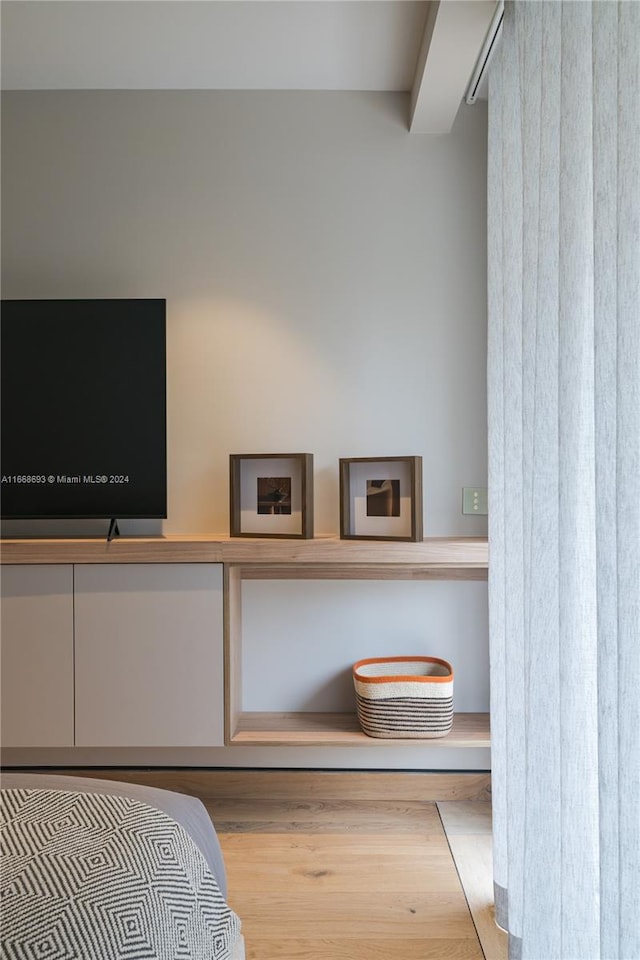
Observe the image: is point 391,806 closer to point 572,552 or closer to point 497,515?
point 497,515

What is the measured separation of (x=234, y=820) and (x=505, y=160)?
85.1 inches

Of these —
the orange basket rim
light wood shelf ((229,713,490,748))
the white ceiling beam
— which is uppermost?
the white ceiling beam

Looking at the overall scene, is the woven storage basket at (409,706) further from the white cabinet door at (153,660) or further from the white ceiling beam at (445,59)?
the white ceiling beam at (445,59)

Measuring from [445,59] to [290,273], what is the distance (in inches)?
33.9

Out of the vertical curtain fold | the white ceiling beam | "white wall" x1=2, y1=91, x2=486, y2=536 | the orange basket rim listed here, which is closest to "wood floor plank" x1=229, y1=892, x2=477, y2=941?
the vertical curtain fold

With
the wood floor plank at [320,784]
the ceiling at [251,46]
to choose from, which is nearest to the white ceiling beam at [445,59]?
the ceiling at [251,46]

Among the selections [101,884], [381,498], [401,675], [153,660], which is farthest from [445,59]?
[101,884]

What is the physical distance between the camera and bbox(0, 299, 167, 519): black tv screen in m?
2.48

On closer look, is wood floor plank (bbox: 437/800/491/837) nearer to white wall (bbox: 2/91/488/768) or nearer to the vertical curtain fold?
white wall (bbox: 2/91/488/768)

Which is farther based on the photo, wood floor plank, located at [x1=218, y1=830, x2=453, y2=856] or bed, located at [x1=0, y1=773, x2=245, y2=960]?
wood floor plank, located at [x1=218, y1=830, x2=453, y2=856]

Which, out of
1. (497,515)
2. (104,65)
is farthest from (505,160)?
(104,65)

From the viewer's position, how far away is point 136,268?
2.70 metres

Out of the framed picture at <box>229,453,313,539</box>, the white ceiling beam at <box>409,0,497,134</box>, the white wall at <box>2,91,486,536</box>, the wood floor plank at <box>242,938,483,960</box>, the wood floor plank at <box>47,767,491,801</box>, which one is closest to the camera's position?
the wood floor plank at <box>242,938,483,960</box>

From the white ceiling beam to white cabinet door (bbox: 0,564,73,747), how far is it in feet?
6.49
